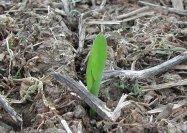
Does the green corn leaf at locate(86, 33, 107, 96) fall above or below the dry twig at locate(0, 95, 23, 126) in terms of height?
above

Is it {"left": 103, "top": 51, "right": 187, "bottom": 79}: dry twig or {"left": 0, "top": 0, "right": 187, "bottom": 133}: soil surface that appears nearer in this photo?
{"left": 0, "top": 0, "right": 187, "bottom": 133}: soil surface

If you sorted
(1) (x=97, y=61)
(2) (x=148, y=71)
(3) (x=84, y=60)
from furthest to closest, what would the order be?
(3) (x=84, y=60) < (2) (x=148, y=71) < (1) (x=97, y=61)

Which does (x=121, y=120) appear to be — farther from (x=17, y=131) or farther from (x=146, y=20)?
(x=146, y=20)

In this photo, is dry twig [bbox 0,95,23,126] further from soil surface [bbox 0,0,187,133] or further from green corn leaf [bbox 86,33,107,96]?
green corn leaf [bbox 86,33,107,96]

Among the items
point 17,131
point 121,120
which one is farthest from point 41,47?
point 121,120

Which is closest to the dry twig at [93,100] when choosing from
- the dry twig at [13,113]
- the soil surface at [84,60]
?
the soil surface at [84,60]

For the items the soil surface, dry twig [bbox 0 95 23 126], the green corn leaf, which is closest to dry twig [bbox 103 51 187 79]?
the soil surface

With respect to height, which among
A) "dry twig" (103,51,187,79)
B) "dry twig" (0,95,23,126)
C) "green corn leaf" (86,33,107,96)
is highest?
"green corn leaf" (86,33,107,96)

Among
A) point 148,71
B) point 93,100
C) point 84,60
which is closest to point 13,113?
point 93,100

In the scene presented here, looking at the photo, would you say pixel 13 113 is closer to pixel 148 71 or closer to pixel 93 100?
pixel 93 100
